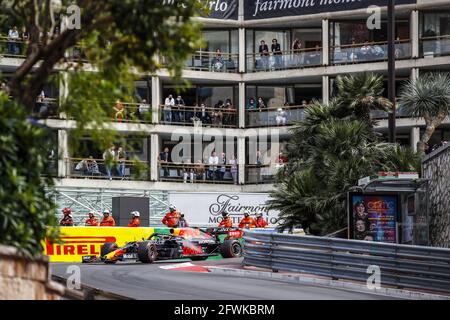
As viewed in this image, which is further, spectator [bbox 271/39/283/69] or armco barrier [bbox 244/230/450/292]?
spectator [bbox 271/39/283/69]

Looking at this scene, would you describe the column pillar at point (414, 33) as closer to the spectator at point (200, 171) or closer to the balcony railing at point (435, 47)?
the balcony railing at point (435, 47)

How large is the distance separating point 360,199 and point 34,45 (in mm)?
13101

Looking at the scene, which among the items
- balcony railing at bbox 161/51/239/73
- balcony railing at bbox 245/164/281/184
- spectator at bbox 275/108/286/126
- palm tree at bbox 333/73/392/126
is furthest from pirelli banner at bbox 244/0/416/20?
palm tree at bbox 333/73/392/126

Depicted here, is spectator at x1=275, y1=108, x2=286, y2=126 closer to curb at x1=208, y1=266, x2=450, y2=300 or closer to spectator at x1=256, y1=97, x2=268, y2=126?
spectator at x1=256, y1=97, x2=268, y2=126

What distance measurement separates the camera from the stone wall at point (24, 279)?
13.3 m

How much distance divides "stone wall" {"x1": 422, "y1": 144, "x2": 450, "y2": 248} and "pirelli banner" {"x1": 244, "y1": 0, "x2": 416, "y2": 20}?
87.7 ft

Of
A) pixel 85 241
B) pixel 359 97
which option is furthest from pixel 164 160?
pixel 359 97

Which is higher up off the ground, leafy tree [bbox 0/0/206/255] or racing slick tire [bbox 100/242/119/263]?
leafy tree [bbox 0/0/206/255]

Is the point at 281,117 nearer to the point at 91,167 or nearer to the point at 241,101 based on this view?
the point at 241,101

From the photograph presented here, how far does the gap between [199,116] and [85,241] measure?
21.8m

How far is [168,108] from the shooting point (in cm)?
5456

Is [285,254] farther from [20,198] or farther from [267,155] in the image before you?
[267,155]

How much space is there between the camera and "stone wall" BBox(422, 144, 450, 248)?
89.5 ft

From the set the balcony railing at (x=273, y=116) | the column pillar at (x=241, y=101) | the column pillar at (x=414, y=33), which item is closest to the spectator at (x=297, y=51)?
the balcony railing at (x=273, y=116)
